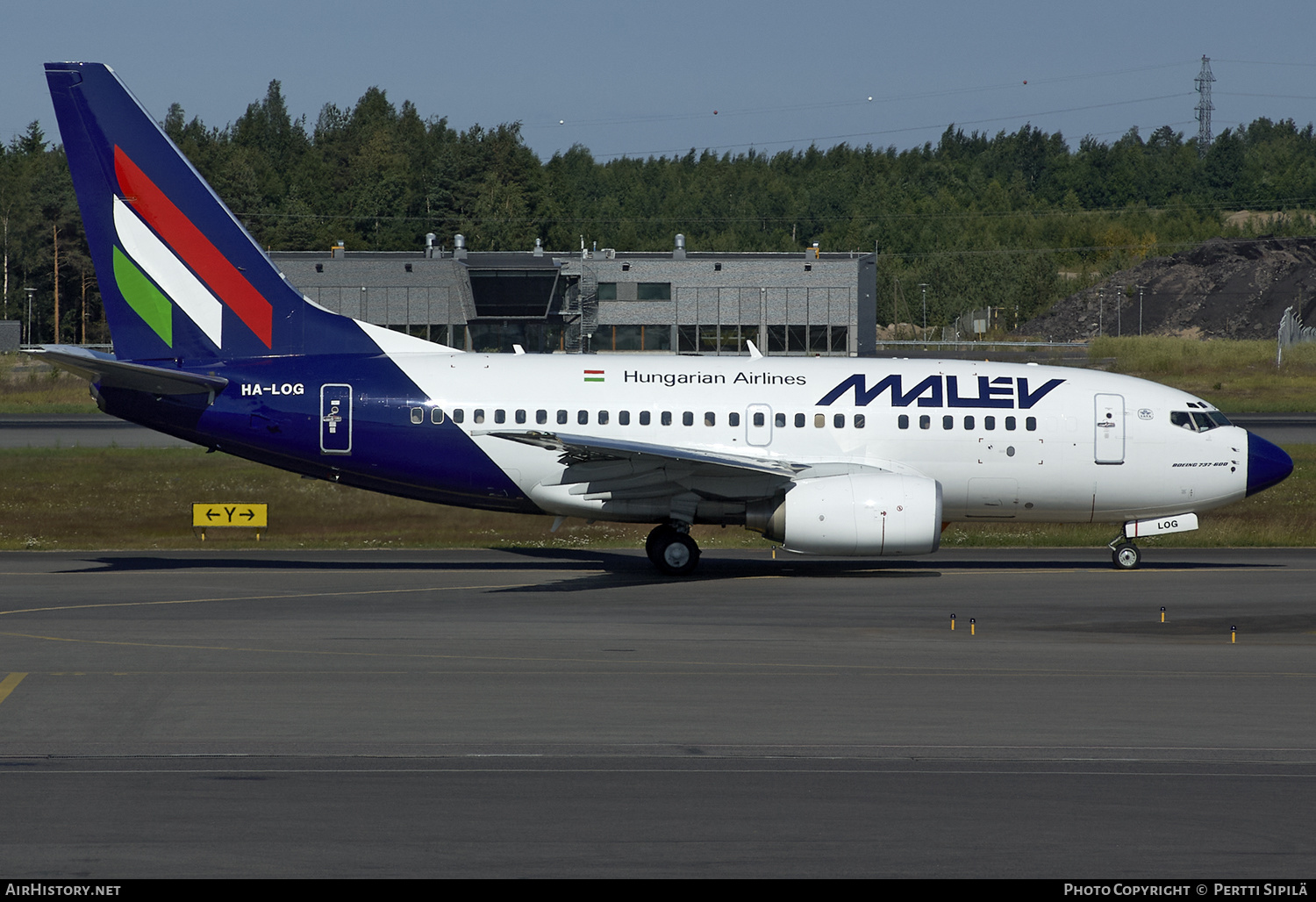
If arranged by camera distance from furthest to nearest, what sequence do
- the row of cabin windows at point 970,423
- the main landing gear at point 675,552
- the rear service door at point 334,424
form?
the row of cabin windows at point 970,423 < the main landing gear at point 675,552 < the rear service door at point 334,424

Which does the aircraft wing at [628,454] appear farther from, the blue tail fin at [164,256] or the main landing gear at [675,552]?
the blue tail fin at [164,256]

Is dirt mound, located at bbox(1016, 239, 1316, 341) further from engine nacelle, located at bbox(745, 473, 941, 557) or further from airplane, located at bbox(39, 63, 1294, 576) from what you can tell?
engine nacelle, located at bbox(745, 473, 941, 557)

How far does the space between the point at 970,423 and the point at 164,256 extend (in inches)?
660

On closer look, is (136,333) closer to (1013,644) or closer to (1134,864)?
(1013,644)

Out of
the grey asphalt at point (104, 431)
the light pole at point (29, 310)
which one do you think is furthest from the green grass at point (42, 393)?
the light pole at point (29, 310)

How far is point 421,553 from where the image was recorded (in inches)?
1174

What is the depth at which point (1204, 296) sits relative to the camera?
151875 millimetres

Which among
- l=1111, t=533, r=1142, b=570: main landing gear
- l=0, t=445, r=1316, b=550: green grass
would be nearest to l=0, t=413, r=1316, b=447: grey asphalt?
l=0, t=445, r=1316, b=550: green grass

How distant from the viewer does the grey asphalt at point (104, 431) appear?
4731cm

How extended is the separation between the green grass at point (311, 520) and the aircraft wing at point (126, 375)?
5880 millimetres

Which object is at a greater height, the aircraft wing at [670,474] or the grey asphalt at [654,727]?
the aircraft wing at [670,474]

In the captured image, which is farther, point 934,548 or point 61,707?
point 934,548
